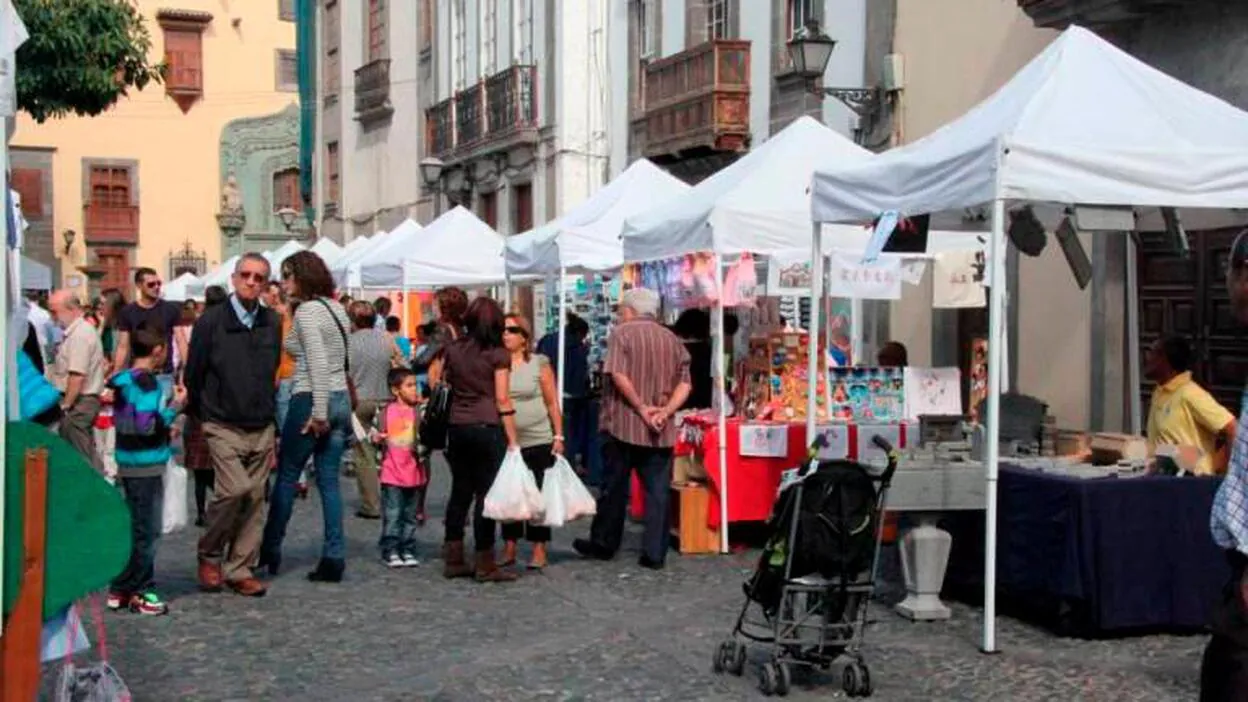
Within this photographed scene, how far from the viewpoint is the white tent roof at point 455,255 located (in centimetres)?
1808

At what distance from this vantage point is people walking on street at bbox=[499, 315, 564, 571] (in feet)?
33.0

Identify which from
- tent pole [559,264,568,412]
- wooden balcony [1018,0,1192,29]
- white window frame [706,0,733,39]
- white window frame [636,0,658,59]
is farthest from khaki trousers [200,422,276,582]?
white window frame [636,0,658,59]

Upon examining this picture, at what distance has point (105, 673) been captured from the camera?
4980mm

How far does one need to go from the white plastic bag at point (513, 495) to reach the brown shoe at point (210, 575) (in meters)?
1.51

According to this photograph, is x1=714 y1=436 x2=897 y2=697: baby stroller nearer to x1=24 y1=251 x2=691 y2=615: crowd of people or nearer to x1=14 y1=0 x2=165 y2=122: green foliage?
x1=24 y1=251 x2=691 y2=615: crowd of people

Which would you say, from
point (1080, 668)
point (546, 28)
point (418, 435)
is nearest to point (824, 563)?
point (1080, 668)

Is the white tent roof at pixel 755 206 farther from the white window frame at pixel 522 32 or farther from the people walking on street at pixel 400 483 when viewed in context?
the white window frame at pixel 522 32

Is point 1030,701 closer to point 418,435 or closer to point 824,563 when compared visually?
point 824,563

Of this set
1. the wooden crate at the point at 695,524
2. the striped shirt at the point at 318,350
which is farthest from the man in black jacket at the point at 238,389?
the wooden crate at the point at 695,524

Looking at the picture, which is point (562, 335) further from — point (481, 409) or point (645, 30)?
point (645, 30)

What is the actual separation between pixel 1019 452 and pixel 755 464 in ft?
6.77

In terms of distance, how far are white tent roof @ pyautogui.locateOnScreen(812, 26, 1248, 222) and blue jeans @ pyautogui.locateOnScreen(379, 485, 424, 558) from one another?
11.6 ft

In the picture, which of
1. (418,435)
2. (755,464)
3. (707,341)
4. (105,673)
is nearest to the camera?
(105,673)

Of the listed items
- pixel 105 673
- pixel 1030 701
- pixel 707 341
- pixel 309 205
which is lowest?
pixel 1030 701
